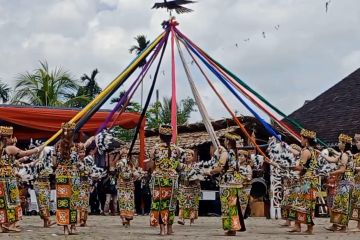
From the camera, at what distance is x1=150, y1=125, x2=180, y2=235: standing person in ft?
37.2

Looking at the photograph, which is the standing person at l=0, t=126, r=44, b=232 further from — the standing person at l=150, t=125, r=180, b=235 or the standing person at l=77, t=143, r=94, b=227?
the standing person at l=150, t=125, r=180, b=235

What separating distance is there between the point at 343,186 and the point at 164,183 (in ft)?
12.1

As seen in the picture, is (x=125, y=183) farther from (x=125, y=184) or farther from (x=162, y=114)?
(x=162, y=114)

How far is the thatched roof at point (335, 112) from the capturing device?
949 inches

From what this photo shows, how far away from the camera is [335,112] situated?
2575 centimetres

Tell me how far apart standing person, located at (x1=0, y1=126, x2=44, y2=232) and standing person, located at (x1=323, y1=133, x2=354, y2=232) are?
5540 millimetres

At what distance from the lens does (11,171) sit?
1155cm

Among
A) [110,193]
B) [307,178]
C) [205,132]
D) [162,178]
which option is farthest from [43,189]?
[205,132]

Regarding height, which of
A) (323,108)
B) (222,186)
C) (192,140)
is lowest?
(222,186)

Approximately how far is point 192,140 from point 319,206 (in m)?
4.61

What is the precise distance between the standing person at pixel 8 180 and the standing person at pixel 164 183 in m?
1.99

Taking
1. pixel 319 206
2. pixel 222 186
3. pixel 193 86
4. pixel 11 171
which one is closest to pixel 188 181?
pixel 193 86

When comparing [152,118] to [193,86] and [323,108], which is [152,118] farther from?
[193,86]

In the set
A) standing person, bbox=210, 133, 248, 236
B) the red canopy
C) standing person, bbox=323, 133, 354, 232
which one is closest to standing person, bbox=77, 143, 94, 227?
standing person, bbox=210, 133, 248, 236
